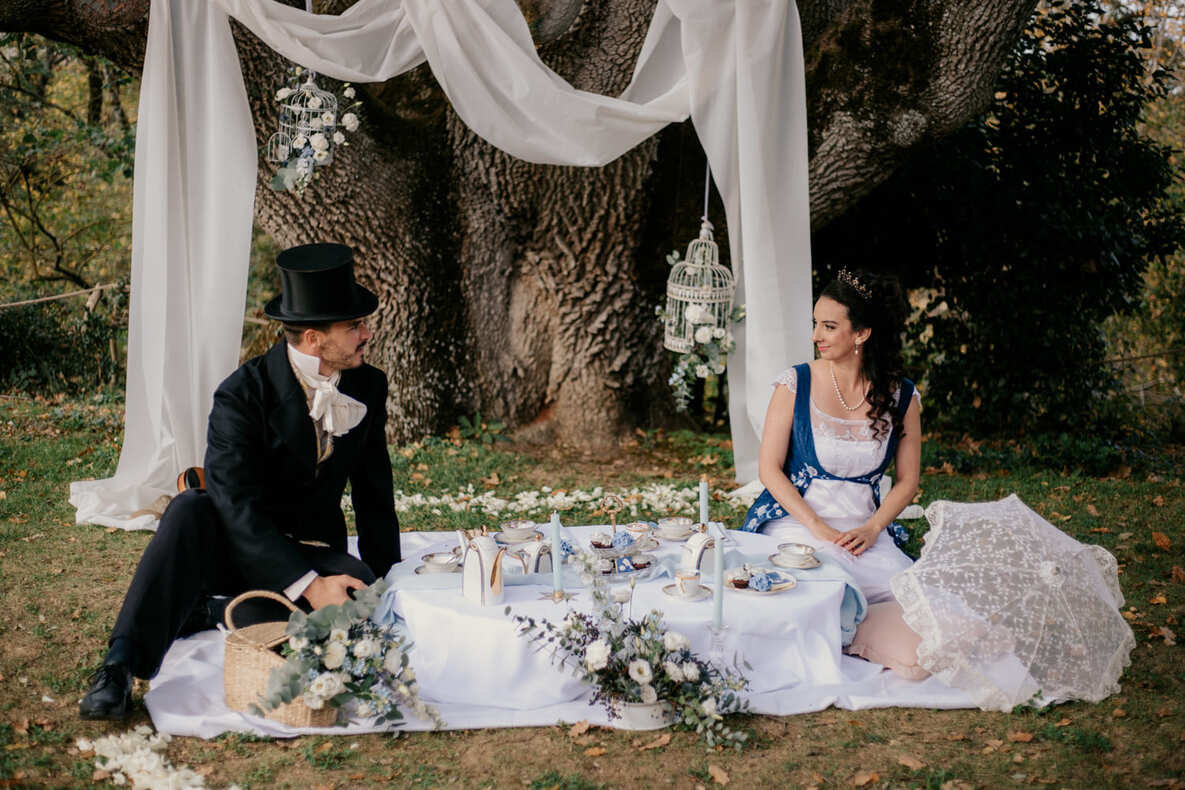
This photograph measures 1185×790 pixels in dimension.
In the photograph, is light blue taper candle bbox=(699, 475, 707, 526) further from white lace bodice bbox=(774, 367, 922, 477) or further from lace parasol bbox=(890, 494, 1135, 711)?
lace parasol bbox=(890, 494, 1135, 711)

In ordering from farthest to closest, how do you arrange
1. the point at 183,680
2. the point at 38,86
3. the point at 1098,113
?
1. the point at 38,86
2. the point at 1098,113
3. the point at 183,680

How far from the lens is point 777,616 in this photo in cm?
350

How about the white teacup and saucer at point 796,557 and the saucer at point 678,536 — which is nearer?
the white teacup and saucer at point 796,557

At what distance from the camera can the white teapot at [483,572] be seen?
11.2 feet

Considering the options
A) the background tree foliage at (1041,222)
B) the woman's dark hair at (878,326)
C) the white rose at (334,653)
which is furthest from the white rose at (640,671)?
the background tree foliage at (1041,222)

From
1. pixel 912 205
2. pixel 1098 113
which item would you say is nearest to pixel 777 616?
pixel 912 205

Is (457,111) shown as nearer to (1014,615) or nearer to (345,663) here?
(345,663)

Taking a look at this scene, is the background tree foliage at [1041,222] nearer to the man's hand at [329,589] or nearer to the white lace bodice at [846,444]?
the white lace bodice at [846,444]

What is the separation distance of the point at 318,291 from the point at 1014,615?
→ 2.62 m

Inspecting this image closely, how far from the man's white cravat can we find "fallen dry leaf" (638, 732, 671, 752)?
59.6 inches

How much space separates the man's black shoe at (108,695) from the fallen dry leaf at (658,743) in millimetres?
1692

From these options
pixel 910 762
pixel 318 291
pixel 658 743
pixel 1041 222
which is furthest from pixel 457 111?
pixel 1041 222

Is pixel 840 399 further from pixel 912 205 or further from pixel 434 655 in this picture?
pixel 912 205

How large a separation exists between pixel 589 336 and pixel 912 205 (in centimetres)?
306
